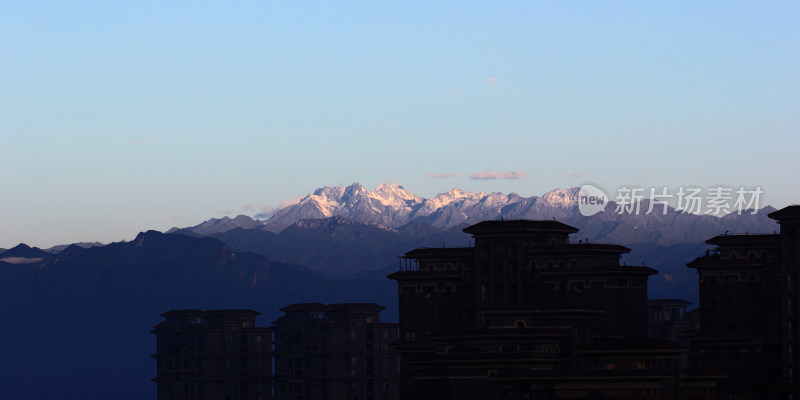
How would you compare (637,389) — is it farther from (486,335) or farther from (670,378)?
(486,335)

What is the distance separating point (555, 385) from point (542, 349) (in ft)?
48.8

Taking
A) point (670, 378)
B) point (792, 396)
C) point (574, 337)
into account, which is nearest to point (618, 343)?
point (670, 378)

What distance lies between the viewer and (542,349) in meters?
189

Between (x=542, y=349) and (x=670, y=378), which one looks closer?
(x=670, y=378)

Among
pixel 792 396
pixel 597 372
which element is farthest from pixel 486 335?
pixel 792 396

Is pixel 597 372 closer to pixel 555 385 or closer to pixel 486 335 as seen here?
pixel 555 385

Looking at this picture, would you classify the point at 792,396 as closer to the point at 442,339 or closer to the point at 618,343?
the point at 618,343

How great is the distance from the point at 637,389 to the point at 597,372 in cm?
489

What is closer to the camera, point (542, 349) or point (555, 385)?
point (555, 385)

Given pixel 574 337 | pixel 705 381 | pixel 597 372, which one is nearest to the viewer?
pixel 597 372

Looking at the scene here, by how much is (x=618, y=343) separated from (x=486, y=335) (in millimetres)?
17843

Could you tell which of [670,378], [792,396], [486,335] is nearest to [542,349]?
[486,335]

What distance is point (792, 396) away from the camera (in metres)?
200

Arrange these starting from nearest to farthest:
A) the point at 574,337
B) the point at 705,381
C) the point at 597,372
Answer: the point at 597,372 < the point at 705,381 < the point at 574,337
